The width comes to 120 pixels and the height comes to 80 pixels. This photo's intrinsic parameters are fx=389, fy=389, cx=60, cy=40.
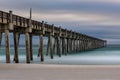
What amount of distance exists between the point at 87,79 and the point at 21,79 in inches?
95.4

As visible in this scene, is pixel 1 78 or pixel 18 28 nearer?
pixel 1 78

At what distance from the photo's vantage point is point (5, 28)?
28.9 m

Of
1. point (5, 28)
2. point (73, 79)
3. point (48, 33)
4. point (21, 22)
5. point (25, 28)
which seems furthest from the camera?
point (48, 33)

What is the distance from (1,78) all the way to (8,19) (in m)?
14.7

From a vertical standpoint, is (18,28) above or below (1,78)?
above

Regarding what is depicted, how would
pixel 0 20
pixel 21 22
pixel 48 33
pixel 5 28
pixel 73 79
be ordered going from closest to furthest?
pixel 73 79 < pixel 0 20 < pixel 5 28 < pixel 21 22 < pixel 48 33

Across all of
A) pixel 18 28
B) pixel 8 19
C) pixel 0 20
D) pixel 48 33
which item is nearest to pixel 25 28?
pixel 18 28

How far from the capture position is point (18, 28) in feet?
117

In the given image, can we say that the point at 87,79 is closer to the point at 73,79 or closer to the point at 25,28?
the point at 73,79

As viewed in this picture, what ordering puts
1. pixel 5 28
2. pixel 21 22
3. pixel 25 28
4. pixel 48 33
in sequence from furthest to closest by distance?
1. pixel 48 33
2. pixel 25 28
3. pixel 21 22
4. pixel 5 28

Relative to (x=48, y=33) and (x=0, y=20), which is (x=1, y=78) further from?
(x=48, y=33)

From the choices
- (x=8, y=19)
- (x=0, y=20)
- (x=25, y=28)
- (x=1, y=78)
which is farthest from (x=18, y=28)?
(x=1, y=78)

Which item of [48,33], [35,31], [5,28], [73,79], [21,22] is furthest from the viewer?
[48,33]

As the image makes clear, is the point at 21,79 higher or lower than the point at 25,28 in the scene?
lower
